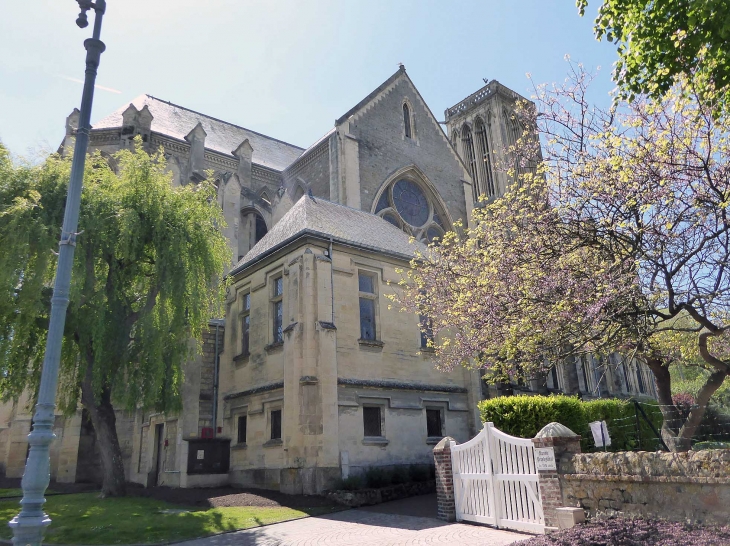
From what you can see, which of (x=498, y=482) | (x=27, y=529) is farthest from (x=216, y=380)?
(x=27, y=529)

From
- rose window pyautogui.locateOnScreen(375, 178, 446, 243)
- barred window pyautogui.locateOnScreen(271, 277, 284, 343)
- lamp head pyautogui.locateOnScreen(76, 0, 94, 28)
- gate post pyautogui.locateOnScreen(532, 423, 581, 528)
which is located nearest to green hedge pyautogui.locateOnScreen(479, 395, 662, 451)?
gate post pyautogui.locateOnScreen(532, 423, 581, 528)

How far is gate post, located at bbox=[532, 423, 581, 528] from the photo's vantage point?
337 inches

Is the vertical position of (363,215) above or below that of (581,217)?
above

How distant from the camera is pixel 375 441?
1551cm

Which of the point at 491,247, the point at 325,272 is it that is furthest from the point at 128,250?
the point at 491,247

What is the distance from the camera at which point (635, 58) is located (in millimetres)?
8586

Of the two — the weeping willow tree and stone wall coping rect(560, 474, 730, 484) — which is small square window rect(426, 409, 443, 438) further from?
stone wall coping rect(560, 474, 730, 484)

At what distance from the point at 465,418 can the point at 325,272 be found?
7.20 metres

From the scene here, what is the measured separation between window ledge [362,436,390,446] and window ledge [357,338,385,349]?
2.64 metres

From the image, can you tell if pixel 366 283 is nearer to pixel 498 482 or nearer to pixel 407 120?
pixel 498 482

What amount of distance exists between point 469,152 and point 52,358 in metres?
49.4

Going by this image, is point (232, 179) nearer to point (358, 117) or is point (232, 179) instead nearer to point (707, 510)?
point (358, 117)

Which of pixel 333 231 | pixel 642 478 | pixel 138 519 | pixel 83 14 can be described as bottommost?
pixel 138 519

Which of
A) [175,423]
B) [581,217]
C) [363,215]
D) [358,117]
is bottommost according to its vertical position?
[175,423]
